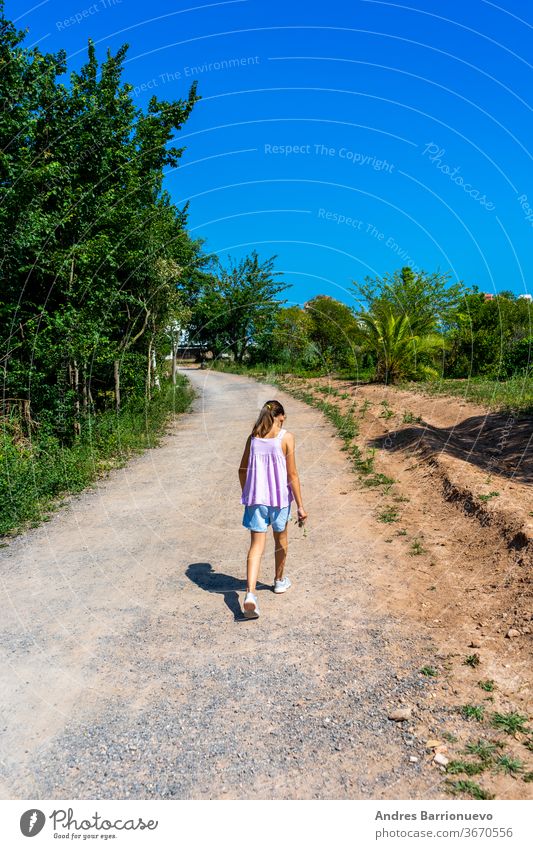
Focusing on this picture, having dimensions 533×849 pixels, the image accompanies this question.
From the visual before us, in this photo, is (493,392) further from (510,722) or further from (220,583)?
(510,722)

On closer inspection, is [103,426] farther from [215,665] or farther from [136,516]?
[215,665]

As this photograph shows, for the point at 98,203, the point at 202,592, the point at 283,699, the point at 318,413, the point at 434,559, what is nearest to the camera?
the point at 283,699

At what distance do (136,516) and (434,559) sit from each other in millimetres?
4194

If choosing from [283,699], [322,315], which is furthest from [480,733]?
[322,315]

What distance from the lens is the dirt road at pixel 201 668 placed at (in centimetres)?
331

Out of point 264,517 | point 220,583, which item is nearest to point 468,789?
point 264,517

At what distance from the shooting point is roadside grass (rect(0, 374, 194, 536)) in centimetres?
828

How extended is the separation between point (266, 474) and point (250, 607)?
1.14m

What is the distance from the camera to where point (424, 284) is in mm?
31734

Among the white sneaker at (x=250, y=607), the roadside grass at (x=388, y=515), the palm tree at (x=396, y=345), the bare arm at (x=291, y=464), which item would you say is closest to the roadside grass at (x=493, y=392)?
the palm tree at (x=396, y=345)

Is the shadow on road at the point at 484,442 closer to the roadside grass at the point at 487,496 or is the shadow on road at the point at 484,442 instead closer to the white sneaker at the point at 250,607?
the roadside grass at the point at 487,496

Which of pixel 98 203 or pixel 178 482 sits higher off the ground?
pixel 98 203

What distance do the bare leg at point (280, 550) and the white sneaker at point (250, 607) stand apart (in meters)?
0.64

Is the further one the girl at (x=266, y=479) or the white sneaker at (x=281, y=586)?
the white sneaker at (x=281, y=586)
